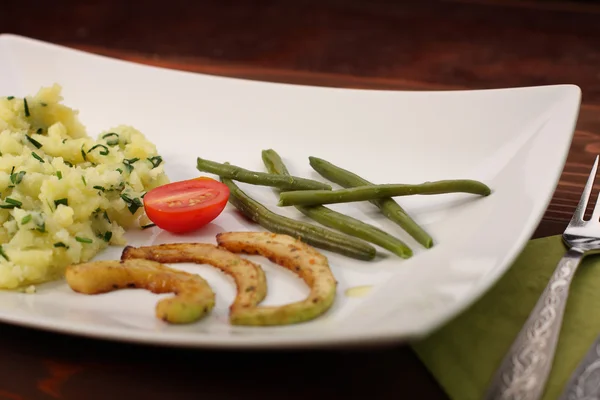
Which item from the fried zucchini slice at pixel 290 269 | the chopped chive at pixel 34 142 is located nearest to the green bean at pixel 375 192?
the fried zucchini slice at pixel 290 269

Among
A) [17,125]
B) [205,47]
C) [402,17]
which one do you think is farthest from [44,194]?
[402,17]

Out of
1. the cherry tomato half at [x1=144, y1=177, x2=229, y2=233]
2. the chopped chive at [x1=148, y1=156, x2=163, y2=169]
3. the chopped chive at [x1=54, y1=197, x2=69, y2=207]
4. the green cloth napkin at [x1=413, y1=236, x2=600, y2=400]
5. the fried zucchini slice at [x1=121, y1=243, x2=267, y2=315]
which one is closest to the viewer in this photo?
the green cloth napkin at [x1=413, y1=236, x2=600, y2=400]

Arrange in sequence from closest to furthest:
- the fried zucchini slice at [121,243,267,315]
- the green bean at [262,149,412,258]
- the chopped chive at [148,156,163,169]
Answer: the fried zucchini slice at [121,243,267,315], the green bean at [262,149,412,258], the chopped chive at [148,156,163,169]

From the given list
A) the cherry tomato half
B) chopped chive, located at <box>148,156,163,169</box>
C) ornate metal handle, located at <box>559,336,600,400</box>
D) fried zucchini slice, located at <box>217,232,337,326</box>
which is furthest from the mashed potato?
ornate metal handle, located at <box>559,336,600,400</box>

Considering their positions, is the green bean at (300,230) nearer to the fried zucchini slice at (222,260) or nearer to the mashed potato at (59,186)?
the fried zucchini slice at (222,260)

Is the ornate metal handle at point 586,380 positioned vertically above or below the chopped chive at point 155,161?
below

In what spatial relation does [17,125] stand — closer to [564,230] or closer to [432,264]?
[432,264]

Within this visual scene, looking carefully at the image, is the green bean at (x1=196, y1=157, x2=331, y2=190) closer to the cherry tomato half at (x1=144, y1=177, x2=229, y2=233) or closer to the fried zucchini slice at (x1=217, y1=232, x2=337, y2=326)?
the cherry tomato half at (x1=144, y1=177, x2=229, y2=233)
